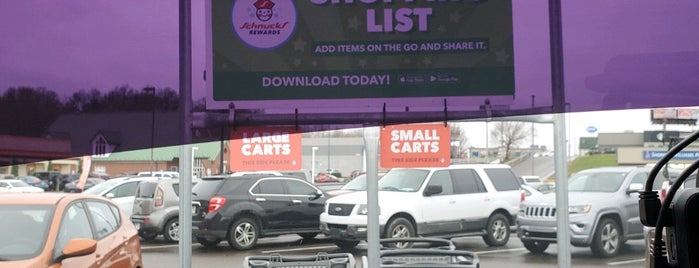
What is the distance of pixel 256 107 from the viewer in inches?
100

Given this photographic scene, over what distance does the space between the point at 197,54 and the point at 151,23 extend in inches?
8.2

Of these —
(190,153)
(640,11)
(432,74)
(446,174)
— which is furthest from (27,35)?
(446,174)

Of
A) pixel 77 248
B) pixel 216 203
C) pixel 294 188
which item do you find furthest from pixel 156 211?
pixel 216 203

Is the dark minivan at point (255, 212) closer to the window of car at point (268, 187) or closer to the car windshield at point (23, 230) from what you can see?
the window of car at point (268, 187)

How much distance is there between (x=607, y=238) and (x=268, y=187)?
12.9 feet

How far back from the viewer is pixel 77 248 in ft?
13.3

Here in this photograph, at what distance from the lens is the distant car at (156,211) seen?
477 cm

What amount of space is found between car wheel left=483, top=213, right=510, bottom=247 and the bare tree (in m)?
4.72

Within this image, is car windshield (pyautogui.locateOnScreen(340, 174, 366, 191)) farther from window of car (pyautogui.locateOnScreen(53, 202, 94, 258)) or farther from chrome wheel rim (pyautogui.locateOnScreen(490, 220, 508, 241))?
chrome wheel rim (pyautogui.locateOnScreen(490, 220, 508, 241))

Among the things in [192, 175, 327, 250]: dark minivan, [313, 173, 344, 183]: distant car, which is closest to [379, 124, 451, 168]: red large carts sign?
[313, 173, 344, 183]: distant car

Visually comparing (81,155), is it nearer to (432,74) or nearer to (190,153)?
(190,153)

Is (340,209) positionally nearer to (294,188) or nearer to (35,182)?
(294,188)

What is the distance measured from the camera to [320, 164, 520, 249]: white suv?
6.07 meters

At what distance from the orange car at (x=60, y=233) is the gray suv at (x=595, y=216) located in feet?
12.2
